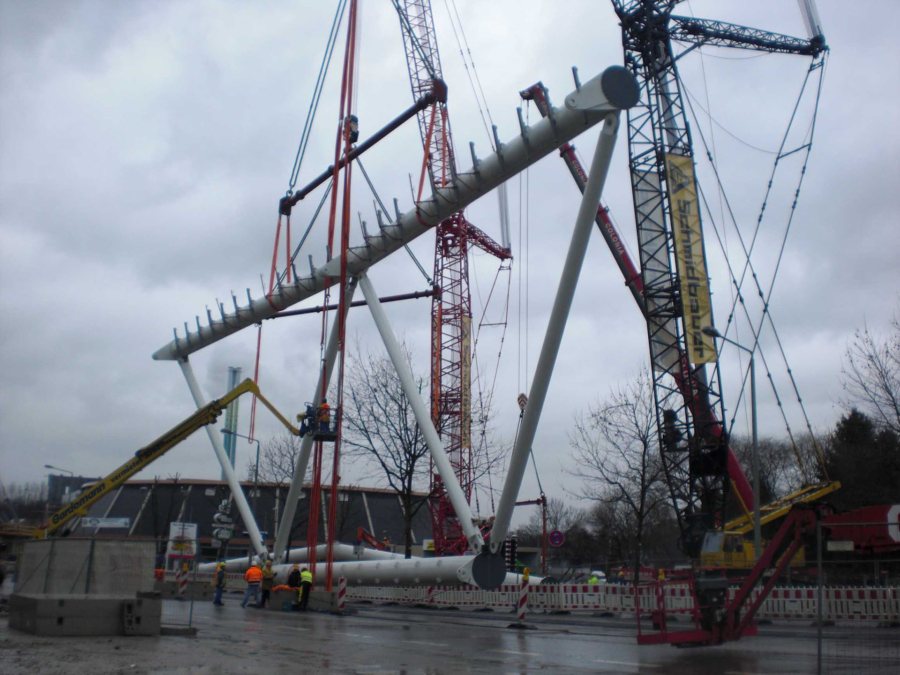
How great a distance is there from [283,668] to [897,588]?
1439 cm

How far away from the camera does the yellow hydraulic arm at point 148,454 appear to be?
28000 mm

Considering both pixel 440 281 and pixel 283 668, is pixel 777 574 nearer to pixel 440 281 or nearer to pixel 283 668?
pixel 283 668

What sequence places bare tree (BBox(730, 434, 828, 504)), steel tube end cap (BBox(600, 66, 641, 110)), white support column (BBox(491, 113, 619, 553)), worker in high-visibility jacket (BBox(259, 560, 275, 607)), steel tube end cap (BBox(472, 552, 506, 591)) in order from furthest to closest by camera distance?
bare tree (BBox(730, 434, 828, 504)) < worker in high-visibility jacket (BBox(259, 560, 275, 607)) < steel tube end cap (BBox(472, 552, 506, 591)) < white support column (BBox(491, 113, 619, 553)) < steel tube end cap (BBox(600, 66, 641, 110))

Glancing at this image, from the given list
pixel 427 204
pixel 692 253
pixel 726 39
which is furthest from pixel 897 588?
pixel 726 39

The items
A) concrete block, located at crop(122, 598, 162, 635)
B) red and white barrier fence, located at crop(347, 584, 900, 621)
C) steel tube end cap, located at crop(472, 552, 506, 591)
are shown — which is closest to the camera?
concrete block, located at crop(122, 598, 162, 635)

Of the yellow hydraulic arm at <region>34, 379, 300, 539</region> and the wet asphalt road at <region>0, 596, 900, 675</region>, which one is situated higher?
the yellow hydraulic arm at <region>34, 379, 300, 539</region>

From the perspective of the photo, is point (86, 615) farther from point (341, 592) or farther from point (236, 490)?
point (236, 490)

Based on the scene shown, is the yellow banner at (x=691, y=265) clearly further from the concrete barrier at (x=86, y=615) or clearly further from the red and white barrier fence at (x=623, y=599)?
the concrete barrier at (x=86, y=615)

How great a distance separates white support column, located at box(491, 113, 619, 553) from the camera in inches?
674

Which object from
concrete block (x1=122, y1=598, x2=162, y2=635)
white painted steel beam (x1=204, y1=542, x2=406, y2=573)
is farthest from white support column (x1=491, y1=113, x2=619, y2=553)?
white painted steel beam (x1=204, y1=542, x2=406, y2=573)

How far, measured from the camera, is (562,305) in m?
18.0

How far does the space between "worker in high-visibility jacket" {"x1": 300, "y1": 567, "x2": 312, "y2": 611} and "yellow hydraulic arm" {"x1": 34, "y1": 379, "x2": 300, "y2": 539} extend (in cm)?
448

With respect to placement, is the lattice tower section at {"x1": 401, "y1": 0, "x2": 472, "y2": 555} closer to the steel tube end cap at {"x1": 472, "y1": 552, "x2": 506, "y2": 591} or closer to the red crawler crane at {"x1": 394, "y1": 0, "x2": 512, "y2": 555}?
the red crawler crane at {"x1": 394, "y1": 0, "x2": 512, "y2": 555}

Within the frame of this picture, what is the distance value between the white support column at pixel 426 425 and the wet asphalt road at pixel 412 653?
103 inches
